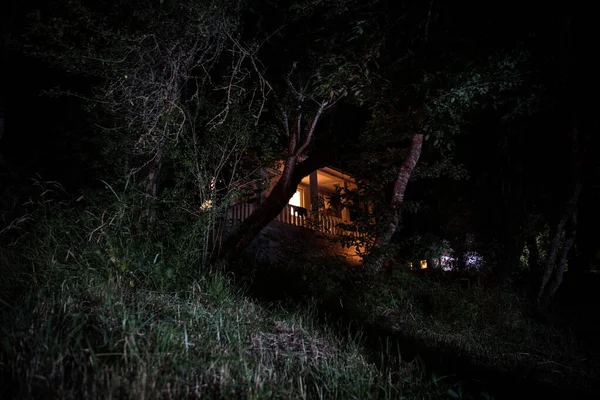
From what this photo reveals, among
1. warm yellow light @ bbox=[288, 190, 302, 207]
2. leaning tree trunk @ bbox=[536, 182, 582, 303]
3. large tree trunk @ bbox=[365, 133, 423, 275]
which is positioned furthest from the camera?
warm yellow light @ bbox=[288, 190, 302, 207]

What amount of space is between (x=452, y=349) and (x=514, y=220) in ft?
31.9

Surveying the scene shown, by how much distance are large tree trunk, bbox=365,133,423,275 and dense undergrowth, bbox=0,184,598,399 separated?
1758 mm

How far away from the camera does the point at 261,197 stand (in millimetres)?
13812

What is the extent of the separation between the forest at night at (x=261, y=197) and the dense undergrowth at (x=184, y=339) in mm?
26

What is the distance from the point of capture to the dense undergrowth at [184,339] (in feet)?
7.93

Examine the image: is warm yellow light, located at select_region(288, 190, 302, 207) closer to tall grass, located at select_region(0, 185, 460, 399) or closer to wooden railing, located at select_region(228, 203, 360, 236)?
wooden railing, located at select_region(228, 203, 360, 236)

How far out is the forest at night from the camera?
9.83 ft

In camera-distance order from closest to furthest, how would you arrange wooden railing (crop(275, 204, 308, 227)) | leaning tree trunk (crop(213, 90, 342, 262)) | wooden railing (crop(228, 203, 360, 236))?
leaning tree trunk (crop(213, 90, 342, 262)), wooden railing (crop(228, 203, 360, 236)), wooden railing (crop(275, 204, 308, 227))

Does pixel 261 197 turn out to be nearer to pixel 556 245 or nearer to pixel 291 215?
pixel 291 215

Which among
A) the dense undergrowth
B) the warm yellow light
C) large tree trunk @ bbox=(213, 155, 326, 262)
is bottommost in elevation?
the dense undergrowth

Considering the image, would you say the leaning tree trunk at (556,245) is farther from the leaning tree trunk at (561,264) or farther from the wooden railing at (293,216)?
the wooden railing at (293,216)

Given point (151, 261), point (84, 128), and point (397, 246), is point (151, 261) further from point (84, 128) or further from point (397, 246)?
point (84, 128)

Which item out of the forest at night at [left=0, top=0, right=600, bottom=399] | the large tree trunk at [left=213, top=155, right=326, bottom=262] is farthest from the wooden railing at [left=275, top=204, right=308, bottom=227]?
the large tree trunk at [left=213, top=155, right=326, bottom=262]

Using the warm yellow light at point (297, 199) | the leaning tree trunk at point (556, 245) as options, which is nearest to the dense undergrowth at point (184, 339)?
the leaning tree trunk at point (556, 245)
